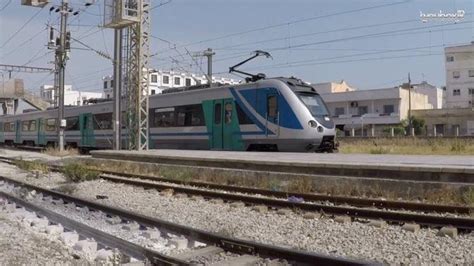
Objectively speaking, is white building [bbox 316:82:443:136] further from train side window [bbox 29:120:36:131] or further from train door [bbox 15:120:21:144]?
train side window [bbox 29:120:36:131]

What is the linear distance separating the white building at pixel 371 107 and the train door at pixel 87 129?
44863 mm

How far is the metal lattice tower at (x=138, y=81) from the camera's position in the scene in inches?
930

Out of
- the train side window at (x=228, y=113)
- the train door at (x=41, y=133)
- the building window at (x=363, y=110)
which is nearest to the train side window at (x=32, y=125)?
the train door at (x=41, y=133)

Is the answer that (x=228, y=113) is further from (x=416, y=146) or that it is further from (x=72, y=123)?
(x=72, y=123)

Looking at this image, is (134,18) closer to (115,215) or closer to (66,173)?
(66,173)

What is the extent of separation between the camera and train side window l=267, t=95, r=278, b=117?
17953 mm

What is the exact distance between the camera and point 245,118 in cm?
1895

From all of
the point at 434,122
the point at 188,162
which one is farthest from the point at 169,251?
the point at 434,122

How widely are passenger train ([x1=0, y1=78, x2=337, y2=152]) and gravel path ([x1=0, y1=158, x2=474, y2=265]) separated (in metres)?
7.17

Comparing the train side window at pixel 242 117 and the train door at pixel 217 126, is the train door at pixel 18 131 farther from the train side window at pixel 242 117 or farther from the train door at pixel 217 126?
the train side window at pixel 242 117

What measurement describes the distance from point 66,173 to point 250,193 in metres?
7.45

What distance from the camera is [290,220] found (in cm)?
874

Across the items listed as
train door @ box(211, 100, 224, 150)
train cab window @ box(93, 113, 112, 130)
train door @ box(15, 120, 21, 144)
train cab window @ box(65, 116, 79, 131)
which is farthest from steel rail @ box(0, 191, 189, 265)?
train door @ box(15, 120, 21, 144)

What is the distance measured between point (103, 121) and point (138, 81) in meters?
6.13
